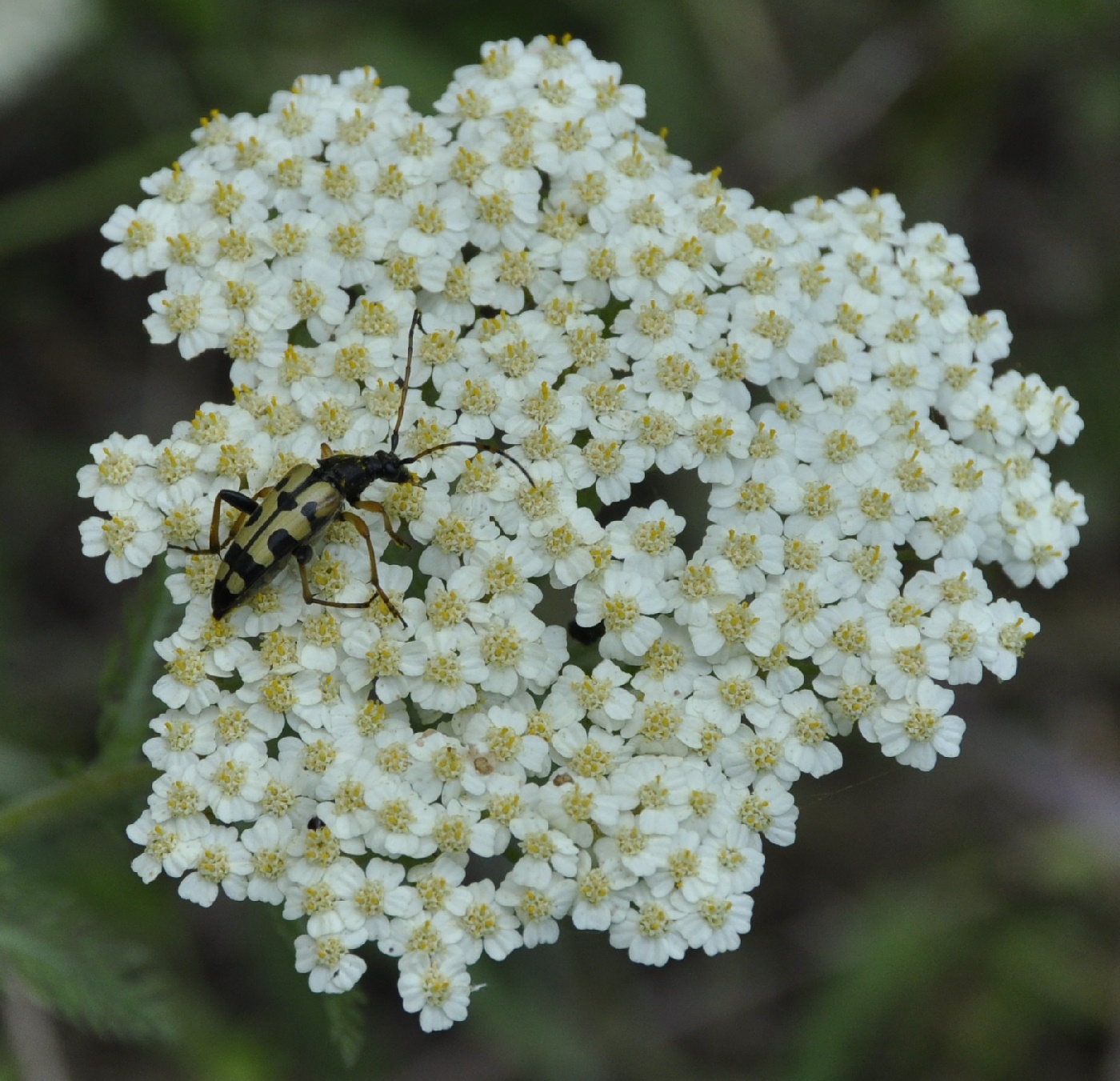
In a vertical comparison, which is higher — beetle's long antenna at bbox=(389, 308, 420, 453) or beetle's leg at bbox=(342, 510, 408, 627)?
beetle's long antenna at bbox=(389, 308, 420, 453)

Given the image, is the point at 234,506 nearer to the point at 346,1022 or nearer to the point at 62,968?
the point at 346,1022

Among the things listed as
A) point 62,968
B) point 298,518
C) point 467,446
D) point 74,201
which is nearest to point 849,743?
point 467,446

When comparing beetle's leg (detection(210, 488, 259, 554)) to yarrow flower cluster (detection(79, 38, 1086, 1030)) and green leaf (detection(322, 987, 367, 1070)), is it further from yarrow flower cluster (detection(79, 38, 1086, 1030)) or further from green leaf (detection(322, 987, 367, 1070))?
green leaf (detection(322, 987, 367, 1070))

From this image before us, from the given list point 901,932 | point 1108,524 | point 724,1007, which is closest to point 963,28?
point 1108,524

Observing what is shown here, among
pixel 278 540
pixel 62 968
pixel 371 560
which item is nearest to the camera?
pixel 278 540

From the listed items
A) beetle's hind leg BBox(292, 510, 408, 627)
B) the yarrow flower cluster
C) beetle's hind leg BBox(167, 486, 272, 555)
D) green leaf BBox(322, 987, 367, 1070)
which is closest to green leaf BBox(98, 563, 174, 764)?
the yarrow flower cluster

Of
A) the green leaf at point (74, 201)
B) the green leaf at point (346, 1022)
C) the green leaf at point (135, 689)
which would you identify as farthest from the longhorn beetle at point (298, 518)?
the green leaf at point (74, 201)

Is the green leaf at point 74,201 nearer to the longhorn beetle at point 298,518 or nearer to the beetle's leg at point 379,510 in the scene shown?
the longhorn beetle at point 298,518

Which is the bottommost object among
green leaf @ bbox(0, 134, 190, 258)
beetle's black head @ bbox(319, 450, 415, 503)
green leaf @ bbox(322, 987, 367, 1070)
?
green leaf @ bbox(322, 987, 367, 1070)
